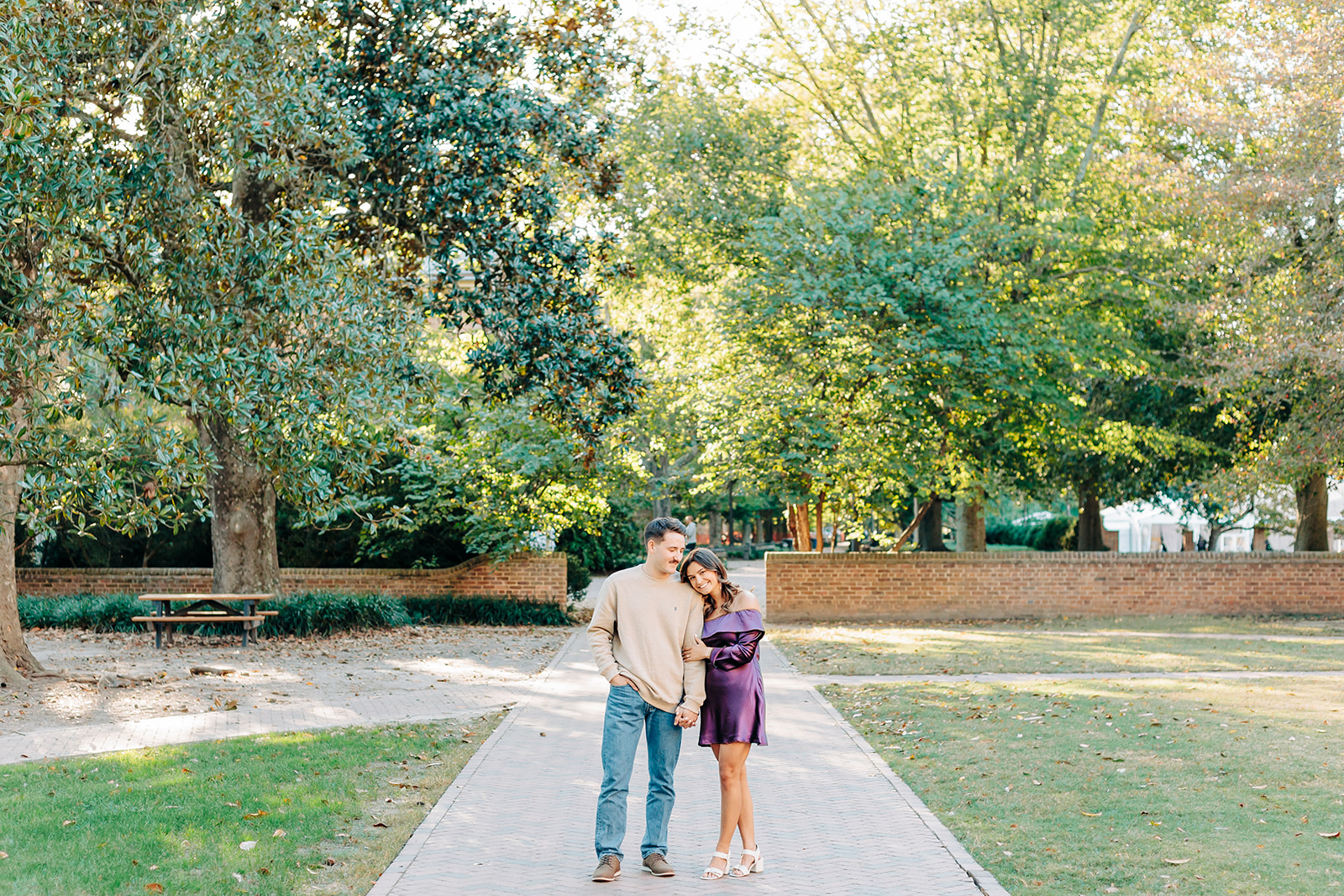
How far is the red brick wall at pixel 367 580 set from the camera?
2067 centimetres

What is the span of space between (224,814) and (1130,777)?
5646 millimetres

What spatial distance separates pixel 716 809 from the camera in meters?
7.32

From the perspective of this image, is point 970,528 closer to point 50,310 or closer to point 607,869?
point 50,310

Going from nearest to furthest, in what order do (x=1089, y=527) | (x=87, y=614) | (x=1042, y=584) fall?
(x=87, y=614), (x=1042, y=584), (x=1089, y=527)

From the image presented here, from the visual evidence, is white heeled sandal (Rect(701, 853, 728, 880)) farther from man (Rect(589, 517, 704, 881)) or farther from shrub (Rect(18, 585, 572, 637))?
shrub (Rect(18, 585, 572, 637))

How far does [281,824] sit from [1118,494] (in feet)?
78.8

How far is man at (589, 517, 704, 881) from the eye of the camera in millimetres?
5785

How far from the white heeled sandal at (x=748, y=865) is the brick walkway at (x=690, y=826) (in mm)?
69

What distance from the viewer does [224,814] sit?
6898 mm

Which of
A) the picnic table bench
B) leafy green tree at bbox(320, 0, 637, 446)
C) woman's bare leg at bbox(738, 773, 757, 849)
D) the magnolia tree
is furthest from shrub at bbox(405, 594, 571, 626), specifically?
woman's bare leg at bbox(738, 773, 757, 849)

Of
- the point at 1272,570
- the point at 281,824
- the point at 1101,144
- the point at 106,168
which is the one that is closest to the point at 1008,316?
the point at 1101,144

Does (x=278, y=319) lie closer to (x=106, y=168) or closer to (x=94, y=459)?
(x=106, y=168)

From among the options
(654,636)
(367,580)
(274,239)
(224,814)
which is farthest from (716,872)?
(367,580)

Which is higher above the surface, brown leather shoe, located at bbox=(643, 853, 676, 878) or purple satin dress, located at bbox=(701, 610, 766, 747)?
purple satin dress, located at bbox=(701, 610, 766, 747)
